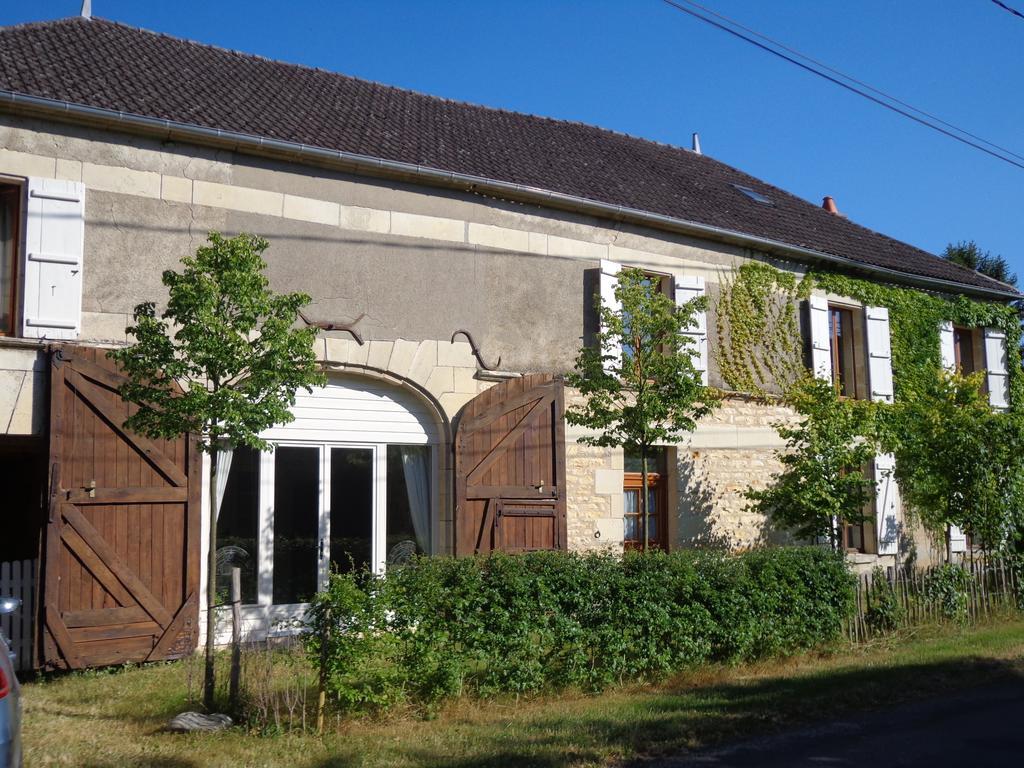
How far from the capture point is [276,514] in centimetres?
1021

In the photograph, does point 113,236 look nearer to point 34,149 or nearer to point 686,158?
point 34,149

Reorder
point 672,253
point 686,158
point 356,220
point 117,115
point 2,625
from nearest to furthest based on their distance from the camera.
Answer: point 2,625 → point 117,115 → point 356,220 → point 672,253 → point 686,158

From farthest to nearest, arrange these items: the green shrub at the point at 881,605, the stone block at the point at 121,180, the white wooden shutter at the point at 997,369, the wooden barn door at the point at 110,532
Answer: the white wooden shutter at the point at 997,369, the green shrub at the point at 881,605, the stone block at the point at 121,180, the wooden barn door at the point at 110,532

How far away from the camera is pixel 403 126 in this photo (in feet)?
42.4

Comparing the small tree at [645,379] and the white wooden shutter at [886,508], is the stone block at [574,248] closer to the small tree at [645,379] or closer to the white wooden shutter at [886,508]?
the small tree at [645,379]

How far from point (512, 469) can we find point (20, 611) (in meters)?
5.27

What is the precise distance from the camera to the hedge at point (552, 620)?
6906 mm

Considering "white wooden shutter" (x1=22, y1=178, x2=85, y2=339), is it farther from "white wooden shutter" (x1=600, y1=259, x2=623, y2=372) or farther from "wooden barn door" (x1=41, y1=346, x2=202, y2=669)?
"white wooden shutter" (x1=600, y1=259, x2=623, y2=372)

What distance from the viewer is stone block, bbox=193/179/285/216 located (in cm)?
1007

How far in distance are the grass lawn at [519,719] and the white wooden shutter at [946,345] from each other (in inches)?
284

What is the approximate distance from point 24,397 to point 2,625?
209cm

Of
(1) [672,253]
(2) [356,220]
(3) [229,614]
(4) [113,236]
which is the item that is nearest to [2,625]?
(3) [229,614]

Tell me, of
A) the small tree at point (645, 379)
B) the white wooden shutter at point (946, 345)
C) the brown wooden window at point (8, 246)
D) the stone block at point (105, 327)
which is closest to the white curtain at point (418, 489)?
the small tree at point (645, 379)

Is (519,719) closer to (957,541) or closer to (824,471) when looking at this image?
(824,471)
